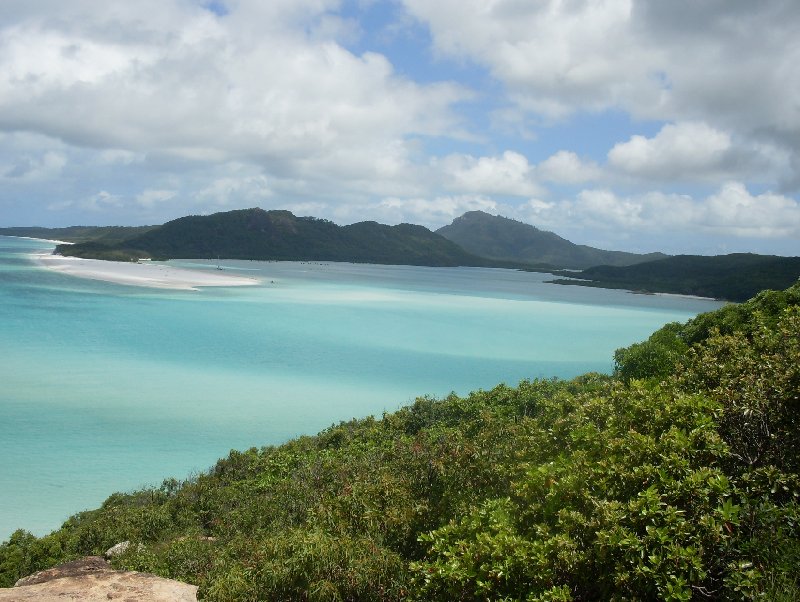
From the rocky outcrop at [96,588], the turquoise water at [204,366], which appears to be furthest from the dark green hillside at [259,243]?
the rocky outcrop at [96,588]

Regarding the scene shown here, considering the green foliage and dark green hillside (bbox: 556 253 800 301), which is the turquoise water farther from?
dark green hillside (bbox: 556 253 800 301)

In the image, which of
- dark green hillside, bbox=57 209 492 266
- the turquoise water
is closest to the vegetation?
the turquoise water

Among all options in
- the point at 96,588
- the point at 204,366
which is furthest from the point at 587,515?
the point at 204,366

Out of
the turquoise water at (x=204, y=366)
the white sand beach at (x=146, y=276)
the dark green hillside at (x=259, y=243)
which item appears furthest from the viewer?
the dark green hillside at (x=259, y=243)

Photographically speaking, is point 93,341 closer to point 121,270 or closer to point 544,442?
point 544,442

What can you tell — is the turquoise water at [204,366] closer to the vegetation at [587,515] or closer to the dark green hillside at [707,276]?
the vegetation at [587,515]

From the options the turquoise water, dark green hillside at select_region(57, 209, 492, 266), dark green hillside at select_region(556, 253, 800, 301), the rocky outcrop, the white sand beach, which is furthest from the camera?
dark green hillside at select_region(57, 209, 492, 266)

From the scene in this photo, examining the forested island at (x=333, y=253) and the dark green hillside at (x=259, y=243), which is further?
the dark green hillside at (x=259, y=243)
